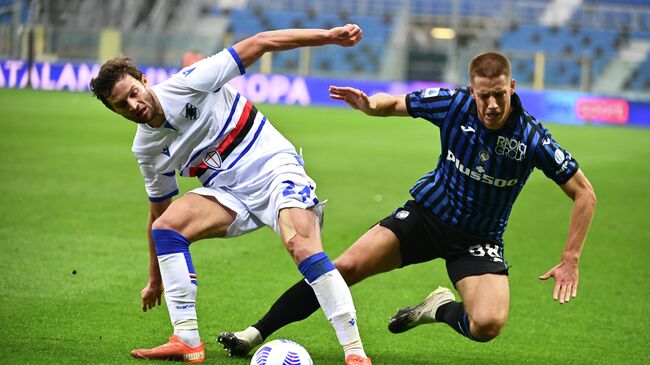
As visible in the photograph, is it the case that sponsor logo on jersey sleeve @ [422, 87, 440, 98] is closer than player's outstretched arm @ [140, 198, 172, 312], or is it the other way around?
sponsor logo on jersey sleeve @ [422, 87, 440, 98]

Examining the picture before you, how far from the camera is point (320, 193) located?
12.8m

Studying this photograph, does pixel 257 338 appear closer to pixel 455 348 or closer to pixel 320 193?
pixel 455 348

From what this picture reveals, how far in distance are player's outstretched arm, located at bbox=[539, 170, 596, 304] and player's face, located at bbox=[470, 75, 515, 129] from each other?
1.72ft

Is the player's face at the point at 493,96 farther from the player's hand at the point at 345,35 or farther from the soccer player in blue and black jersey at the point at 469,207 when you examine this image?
the player's hand at the point at 345,35

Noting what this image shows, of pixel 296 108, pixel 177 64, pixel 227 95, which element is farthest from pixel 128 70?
pixel 177 64

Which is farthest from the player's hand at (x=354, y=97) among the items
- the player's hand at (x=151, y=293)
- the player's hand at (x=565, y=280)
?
the player's hand at (x=151, y=293)

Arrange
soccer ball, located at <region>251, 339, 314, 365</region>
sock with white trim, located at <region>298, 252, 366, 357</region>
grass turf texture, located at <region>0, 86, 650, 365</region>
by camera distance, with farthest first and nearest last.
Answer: grass turf texture, located at <region>0, 86, 650, 365</region> < sock with white trim, located at <region>298, 252, 366, 357</region> < soccer ball, located at <region>251, 339, 314, 365</region>

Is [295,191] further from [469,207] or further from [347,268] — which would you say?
[469,207]

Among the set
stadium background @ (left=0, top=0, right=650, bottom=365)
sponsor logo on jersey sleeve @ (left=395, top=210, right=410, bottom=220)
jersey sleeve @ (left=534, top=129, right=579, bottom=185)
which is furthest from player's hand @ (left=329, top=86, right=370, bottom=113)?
stadium background @ (left=0, top=0, right=650, bottom=365)

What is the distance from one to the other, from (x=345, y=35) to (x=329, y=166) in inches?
417

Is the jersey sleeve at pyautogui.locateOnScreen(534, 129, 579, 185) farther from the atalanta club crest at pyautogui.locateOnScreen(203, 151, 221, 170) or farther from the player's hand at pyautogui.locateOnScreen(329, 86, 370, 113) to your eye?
the atalanta club crest at pyautogui.locateOnScreen(203, 151, 221, 170)

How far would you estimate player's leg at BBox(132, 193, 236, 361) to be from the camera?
5.20 metres

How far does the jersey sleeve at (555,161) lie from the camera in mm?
5180

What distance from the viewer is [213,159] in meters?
5.45
